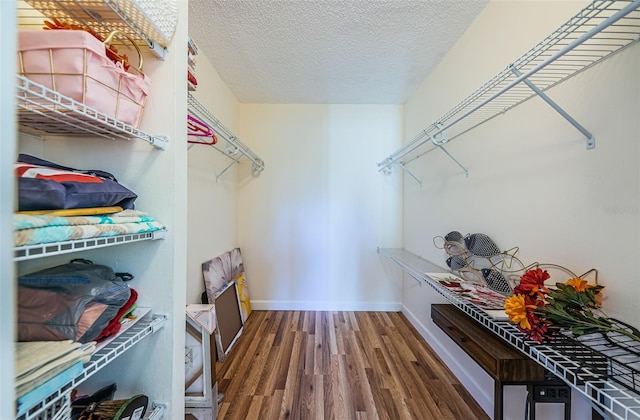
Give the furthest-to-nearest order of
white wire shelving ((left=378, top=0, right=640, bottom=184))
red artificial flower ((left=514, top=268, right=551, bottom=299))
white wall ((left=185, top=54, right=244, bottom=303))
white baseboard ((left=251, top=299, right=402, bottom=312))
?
white baseboard ((left=251, top=299, right=402, bottom=312)) → white wall ((left=185, top=54, right=244, bottom=303)) → red artificial flower ((left=514, top=268, right=551, bottom=299)) → white wire shelving ((left=378, top=0, right=640, bottom=184))

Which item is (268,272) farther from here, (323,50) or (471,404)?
(323,50)

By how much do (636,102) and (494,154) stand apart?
0.57 m

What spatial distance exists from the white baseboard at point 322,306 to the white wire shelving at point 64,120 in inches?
86.6

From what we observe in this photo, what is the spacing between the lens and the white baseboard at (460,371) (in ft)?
4.23

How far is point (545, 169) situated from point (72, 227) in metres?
1.66

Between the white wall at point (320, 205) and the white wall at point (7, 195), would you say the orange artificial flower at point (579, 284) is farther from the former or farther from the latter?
the white wall at point (320, 205)

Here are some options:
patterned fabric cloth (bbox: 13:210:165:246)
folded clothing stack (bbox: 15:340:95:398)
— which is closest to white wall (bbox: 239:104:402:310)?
patterned fabric cloth (bbox: 13:210:165:246)

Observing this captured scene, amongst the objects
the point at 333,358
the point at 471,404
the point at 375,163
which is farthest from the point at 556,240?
the point at 375,163

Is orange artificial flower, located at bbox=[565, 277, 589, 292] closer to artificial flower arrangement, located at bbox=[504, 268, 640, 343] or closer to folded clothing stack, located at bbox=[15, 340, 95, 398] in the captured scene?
artificial flower arrangement, located at bbox=[504, 268, 640, 343]

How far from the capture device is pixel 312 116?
2.56 metres

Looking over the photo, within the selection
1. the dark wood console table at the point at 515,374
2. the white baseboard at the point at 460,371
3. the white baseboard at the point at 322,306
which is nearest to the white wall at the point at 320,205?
the white baseboard at the point at 322,306

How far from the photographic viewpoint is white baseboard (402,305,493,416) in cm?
129

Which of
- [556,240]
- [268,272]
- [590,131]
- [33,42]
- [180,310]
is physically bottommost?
[268,272]

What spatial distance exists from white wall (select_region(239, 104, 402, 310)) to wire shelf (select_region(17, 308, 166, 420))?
180 centimetres
